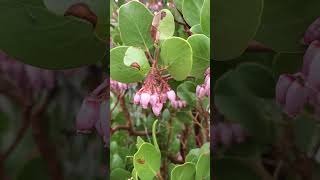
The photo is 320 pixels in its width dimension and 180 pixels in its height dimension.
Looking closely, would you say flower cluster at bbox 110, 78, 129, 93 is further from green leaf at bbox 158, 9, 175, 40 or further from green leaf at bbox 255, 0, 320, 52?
green leaf at bbox 255, 0, 320, 52

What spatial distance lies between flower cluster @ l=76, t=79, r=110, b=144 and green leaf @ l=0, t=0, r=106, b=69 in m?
0.07

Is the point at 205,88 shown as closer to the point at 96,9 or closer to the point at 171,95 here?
the point at 171,95

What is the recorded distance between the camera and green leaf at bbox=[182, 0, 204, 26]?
113cm

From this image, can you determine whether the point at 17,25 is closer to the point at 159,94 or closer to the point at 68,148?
Answer: the point at 68,148

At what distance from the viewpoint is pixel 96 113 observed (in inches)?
Answer: 38.7

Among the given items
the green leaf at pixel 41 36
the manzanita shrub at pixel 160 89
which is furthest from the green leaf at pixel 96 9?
the manzanita shrub at pixel 160 89

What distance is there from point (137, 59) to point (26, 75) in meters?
0.26

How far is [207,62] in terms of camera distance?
1103 mm

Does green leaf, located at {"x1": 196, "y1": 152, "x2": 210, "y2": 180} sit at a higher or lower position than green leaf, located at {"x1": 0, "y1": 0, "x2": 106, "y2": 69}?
lower

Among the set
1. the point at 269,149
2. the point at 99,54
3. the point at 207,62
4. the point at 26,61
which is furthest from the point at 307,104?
the point at 26,61

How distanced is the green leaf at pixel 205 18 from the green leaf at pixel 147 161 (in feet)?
0.98

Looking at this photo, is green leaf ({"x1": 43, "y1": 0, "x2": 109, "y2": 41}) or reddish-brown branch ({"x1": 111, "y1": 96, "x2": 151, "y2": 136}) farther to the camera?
reddish-brown branch ({"x1": 111, "y1": 96, "x2": 151, "y2": 136})

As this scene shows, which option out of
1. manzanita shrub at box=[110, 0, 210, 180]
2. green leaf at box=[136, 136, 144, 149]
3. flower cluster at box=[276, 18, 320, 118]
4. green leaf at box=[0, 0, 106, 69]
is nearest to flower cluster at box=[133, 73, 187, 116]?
manzanita shrub at box=[110, 0, 210, 180]

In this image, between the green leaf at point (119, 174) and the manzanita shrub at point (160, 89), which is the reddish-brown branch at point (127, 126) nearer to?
the manzanita shrub at point (160, 89)
